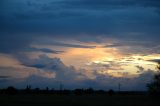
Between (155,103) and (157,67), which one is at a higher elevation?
(157,67)

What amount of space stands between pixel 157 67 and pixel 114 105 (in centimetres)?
1099

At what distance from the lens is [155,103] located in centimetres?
7450


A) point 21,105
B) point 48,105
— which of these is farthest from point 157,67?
point 21,105

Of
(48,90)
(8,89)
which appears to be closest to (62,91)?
(48,90)

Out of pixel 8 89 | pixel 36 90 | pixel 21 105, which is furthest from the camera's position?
pixel 36 90

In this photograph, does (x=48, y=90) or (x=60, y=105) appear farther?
(x=48, y=90)

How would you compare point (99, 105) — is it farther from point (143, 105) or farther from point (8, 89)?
point (8, 89)

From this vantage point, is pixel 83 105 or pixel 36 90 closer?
pixel 83 105

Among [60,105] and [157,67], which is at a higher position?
[157,67]

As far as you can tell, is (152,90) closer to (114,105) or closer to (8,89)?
(114,105)

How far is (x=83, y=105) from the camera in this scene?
244 ft

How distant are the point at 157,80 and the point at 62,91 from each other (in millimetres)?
111455

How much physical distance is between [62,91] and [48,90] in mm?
6495

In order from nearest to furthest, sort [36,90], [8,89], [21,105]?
[21,105] < [8,89] < [36,90]
